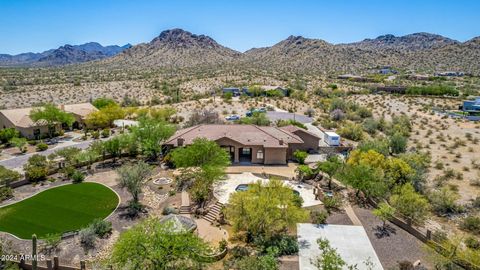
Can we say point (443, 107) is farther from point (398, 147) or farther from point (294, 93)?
point (398, 147)

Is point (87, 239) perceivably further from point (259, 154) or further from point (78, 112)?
point (78, 112)

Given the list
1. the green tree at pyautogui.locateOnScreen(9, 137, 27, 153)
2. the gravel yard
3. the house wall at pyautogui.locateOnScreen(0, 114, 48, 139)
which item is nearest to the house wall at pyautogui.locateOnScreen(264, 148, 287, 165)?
the gravel yard

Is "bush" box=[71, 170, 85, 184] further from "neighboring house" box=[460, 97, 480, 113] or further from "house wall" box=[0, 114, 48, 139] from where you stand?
"neighboring house" box=[460, 97, 480, 113]

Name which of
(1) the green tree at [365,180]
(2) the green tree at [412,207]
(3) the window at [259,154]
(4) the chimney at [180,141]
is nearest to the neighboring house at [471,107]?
(1) the green tree at [365,180]

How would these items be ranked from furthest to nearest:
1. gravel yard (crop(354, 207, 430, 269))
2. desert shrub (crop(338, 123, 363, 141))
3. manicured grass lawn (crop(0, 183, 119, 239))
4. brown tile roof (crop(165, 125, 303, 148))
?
desert shrub (crop(338, 123, 363, 141))
brown tile roof (crop(165, 125, 303, 148))
manicured grass lawn (crop(0, 183, 119, 239))
gravel yard (crop(354, 207, 430, 269))

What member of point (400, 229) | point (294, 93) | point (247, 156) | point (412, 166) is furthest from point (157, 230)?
point (294, 93)

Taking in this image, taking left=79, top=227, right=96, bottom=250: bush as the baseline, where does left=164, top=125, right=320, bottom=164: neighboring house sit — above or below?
above
